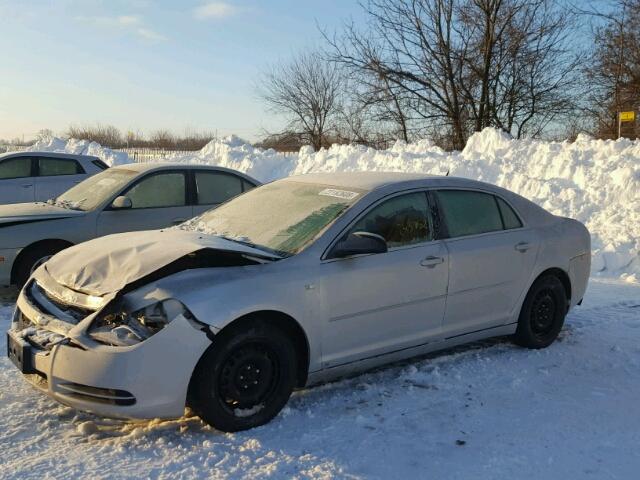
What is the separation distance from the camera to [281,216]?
4504 millimetres

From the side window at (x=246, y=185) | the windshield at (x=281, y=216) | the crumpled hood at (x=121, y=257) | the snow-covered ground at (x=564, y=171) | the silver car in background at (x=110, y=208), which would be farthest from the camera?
the snow-covered ground at (x=564, y=171)

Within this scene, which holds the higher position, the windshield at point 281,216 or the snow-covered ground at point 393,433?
the windshield at point 281,216

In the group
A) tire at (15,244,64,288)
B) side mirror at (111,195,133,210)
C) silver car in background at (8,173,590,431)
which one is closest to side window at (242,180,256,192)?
side mirror at (111,195,133,210)

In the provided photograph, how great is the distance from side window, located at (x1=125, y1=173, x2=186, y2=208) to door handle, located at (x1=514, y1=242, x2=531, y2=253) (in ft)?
13.7

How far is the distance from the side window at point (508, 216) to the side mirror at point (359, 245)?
1618 millimetres

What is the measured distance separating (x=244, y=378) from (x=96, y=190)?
458cm

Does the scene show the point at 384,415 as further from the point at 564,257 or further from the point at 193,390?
the point at 564,257

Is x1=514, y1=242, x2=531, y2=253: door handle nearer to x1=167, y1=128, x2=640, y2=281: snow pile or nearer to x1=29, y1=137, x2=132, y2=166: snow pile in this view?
x1=167, y1=128, x2=640, y2=281: snow pile

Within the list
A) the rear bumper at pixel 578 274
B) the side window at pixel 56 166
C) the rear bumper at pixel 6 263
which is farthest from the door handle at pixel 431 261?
the side window at pixel 56 166

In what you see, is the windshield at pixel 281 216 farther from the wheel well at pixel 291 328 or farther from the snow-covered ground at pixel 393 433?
the snow-covered ground at pixel 393 433

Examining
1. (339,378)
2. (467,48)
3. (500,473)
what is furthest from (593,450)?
(467,48)

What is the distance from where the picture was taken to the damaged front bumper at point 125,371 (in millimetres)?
3314

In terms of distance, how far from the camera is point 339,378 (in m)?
4.60

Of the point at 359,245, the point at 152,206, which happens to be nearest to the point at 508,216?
the point at 359,245
